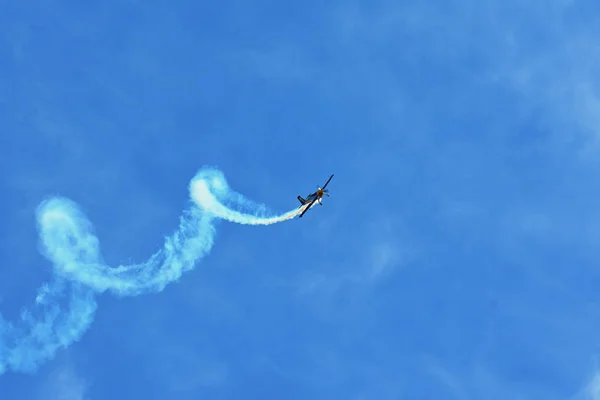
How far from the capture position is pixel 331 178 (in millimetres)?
134125

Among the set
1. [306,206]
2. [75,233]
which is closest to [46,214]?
[75,233]

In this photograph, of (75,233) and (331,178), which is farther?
(331,178)

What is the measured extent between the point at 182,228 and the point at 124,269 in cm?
1027

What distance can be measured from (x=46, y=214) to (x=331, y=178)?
4318 cm

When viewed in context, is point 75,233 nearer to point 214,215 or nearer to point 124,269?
point 124,269

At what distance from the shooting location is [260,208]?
131500mm

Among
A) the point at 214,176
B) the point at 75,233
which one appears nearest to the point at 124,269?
the point at 75,233

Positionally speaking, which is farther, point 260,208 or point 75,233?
point 260,208

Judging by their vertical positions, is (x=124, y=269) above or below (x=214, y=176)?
below

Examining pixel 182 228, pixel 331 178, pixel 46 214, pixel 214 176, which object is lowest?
pixel 46 214

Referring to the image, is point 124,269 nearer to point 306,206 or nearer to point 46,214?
point 46,214

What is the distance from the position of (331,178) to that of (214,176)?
18328mm

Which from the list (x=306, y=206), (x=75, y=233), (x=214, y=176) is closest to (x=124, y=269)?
(x=75, y=233)

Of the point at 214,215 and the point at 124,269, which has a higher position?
the point at 214,215
